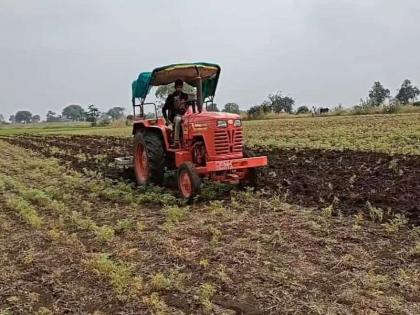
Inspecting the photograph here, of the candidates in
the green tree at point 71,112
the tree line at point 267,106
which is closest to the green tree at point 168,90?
the tree line at point 267,106

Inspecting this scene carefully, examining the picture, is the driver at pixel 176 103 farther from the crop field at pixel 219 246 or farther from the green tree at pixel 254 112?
the green tree at pixel 254 112

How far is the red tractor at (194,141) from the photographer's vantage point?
8.26m

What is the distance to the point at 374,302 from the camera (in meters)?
4.13

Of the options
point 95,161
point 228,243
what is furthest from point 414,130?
point 228,243

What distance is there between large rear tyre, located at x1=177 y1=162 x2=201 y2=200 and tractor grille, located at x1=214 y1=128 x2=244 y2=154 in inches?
21.1

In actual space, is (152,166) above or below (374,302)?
above

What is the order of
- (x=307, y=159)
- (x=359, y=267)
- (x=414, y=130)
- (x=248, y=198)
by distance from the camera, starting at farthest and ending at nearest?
(x=414, y=130), (x=307, y=159), (x=248, y=198), (x=359, y=267)

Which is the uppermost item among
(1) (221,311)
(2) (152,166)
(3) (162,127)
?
(3) (162,127)

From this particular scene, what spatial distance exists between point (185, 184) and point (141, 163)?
2254mm

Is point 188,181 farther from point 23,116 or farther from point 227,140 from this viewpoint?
point 23,116

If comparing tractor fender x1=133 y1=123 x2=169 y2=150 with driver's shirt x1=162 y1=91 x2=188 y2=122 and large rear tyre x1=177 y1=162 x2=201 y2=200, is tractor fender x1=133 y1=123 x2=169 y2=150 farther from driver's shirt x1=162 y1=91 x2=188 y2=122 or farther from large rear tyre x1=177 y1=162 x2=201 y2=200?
large rear tyre x1=177 y1=162 x2=201 y2=200

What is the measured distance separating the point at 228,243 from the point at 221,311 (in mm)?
1774

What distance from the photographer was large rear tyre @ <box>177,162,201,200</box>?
26.1ft

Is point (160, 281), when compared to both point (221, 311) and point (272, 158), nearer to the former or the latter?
point (221, 311)
